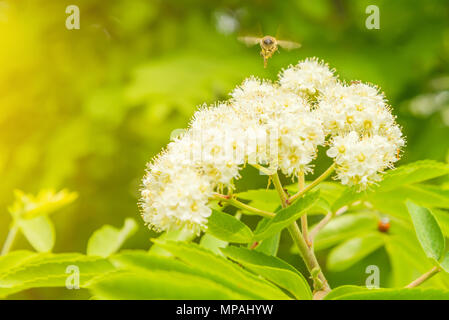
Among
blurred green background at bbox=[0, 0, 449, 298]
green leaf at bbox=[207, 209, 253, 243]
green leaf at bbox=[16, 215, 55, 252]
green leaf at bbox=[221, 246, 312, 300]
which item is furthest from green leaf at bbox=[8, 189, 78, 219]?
blurred green background at bbox=[0, 0, 449, 298]

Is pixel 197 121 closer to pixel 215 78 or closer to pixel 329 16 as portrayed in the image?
pixel 215 78

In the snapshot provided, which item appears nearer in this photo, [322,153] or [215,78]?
[215,78]

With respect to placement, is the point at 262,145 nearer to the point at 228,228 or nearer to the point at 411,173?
the point at 228,228

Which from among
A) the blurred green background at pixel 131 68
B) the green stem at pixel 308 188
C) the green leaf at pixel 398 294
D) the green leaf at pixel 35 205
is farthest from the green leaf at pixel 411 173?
the blurred green background at pixel 131 68

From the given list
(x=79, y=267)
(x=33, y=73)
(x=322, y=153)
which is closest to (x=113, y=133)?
(x=33, y=73)

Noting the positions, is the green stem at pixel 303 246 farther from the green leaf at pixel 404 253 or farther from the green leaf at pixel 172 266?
the green leaf at pixel 404 253

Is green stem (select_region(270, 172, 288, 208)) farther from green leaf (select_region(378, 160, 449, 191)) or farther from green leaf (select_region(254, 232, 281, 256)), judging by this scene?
green leaf (select_region(378, 160, 449, 191))

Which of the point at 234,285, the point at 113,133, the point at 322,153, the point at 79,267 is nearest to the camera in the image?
the point at 234,285
